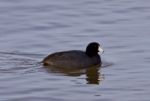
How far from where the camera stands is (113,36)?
1789cm

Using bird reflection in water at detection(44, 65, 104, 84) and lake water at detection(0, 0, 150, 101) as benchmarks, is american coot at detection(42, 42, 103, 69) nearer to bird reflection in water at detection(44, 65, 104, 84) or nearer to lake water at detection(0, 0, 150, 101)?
bird reflection in water at detection(44, 65, 104, 84)

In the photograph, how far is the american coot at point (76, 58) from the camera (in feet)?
51.0

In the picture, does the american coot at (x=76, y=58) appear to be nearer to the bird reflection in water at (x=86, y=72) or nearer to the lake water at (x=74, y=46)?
the bird reflection in water at (x=86, y=72)

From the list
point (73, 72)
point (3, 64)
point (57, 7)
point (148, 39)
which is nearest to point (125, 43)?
point (148, 39)

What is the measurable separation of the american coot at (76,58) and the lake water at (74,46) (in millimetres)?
240

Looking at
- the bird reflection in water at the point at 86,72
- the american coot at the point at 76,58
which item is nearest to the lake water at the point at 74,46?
the bird reflection in water at the point at 86,72

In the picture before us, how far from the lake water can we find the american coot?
0.79ft

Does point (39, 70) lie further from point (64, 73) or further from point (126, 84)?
point (126, 84)

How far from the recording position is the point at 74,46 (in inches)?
675

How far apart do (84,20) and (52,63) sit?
4.52m

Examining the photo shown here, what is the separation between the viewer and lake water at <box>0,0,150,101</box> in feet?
43.6

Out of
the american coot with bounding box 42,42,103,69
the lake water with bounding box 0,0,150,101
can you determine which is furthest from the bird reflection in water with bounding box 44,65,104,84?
the american coot with bounding box 42,42,103,69

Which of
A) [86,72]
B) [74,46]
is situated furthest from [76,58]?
[74,46]

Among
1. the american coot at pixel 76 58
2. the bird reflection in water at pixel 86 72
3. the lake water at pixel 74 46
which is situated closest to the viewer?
the lake water at pixel 74 46
